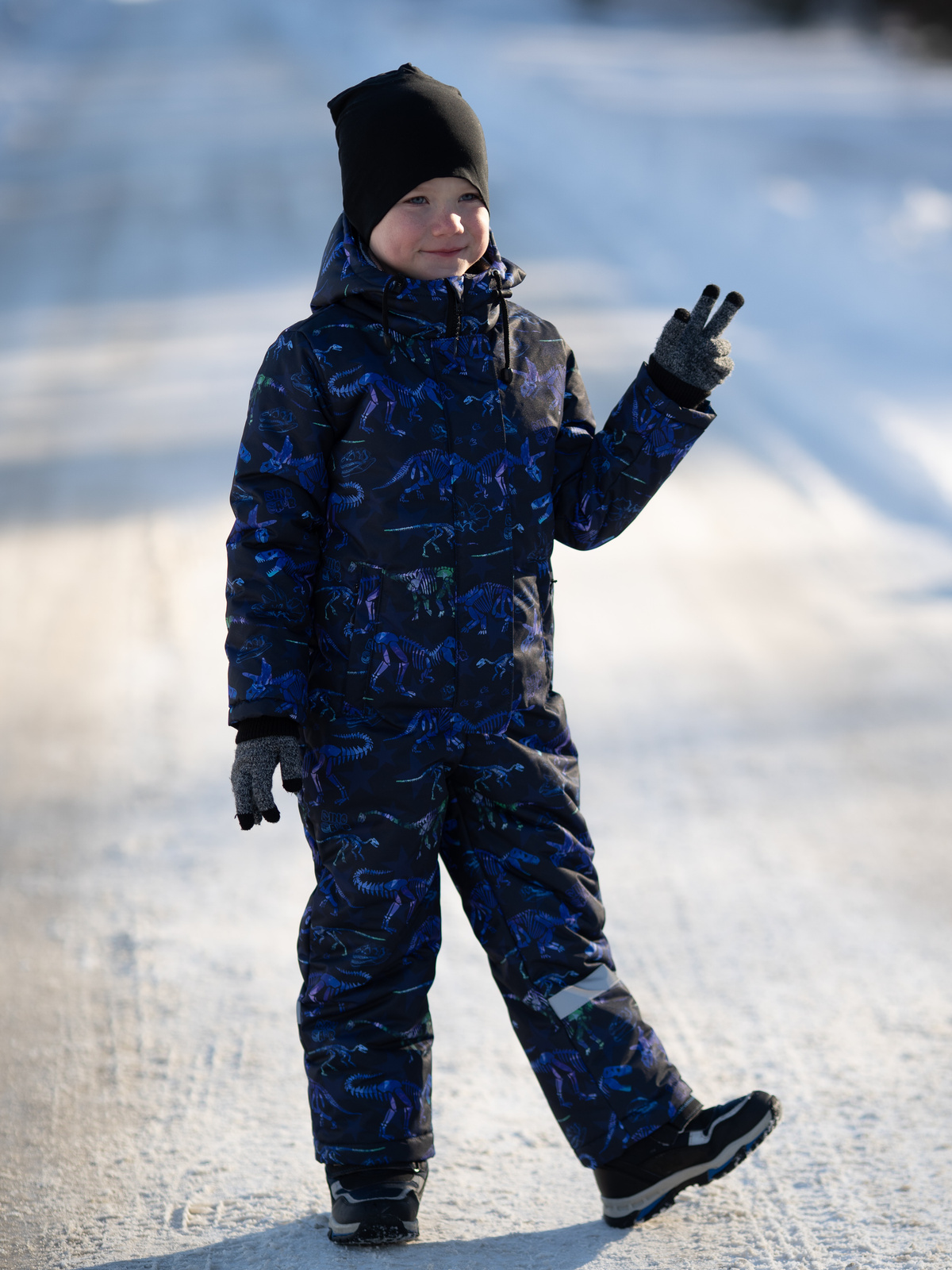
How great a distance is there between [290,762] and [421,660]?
0.74 ft

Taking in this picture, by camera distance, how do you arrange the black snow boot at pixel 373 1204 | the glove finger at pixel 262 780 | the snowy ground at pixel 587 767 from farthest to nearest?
the snowy ground at pixel 587 767
the black snow boot at pixel 373 1204
the glove finger at pixel 262 780

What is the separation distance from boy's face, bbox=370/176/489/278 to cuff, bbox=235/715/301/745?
2.13ft

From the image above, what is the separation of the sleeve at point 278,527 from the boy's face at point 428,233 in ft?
0.60

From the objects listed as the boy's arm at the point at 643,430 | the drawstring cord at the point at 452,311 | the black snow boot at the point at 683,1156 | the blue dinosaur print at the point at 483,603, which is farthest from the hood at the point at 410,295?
the black snow boot at the point at 683,1156

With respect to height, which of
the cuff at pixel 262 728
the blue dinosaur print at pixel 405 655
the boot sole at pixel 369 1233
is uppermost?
the blue dinosaur print at pixel 405 655

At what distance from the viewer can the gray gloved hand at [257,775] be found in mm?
1881

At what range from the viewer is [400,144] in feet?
6.42

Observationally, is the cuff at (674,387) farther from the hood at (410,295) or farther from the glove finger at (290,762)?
the glove finger at (290,762)

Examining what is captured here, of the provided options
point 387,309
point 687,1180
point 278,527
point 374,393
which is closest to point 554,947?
point 687,1180

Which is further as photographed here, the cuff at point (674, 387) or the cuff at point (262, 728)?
the cuff at point (674, 387)

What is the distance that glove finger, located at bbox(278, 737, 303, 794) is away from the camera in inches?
74.6

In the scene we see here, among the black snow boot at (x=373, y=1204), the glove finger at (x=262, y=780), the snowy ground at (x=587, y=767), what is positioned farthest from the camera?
the snowy ground at (x=587, y=767)

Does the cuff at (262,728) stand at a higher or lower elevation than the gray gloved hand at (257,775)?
higher

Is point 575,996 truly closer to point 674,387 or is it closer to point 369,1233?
point 369,1233
